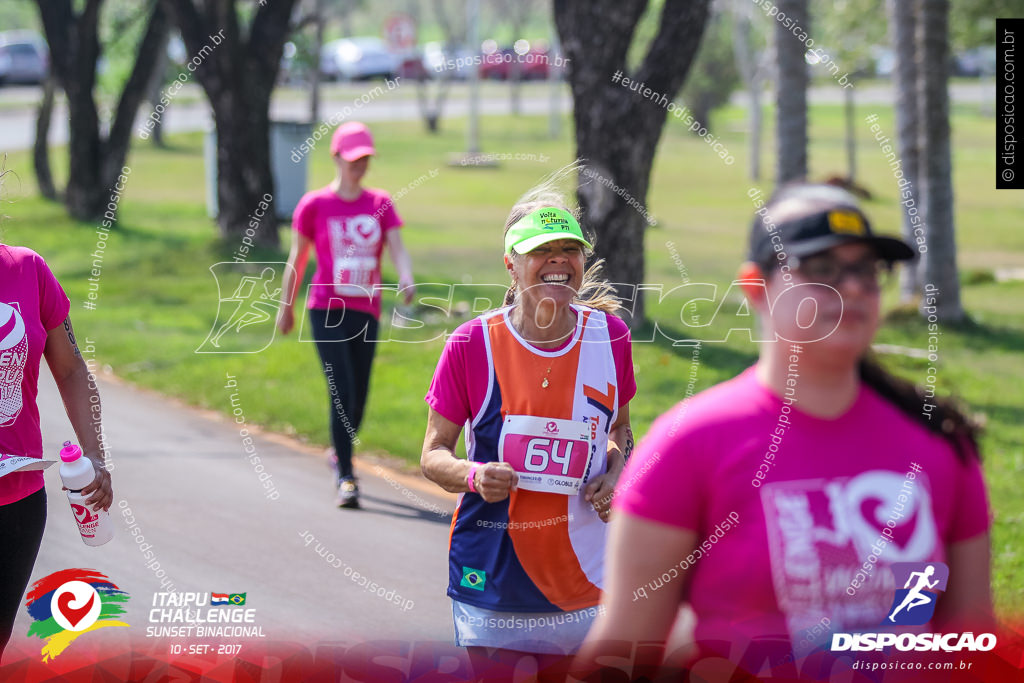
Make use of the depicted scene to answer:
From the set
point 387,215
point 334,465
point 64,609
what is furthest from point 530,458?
point 334,465

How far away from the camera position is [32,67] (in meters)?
44.5

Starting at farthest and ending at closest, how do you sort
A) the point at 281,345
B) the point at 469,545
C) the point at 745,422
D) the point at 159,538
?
the point at 281,345 < the point at 159,538 < the point at 469,545 < the point at 745,422

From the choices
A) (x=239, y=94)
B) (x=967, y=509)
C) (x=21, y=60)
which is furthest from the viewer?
(x=21, y=60)

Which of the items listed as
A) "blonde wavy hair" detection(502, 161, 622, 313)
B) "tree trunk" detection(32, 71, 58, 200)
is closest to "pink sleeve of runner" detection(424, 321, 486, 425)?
"blonde wavy hair" detection(502, 161, 622, 313)

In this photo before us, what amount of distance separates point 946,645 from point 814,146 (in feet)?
113

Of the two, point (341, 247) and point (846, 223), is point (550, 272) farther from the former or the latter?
point (341, 247)

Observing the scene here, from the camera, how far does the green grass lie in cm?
907

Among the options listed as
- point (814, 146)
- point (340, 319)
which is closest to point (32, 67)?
point (814, 146)

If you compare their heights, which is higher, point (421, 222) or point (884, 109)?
point (884, 109)

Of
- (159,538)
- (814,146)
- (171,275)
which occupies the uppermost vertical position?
(814,146)

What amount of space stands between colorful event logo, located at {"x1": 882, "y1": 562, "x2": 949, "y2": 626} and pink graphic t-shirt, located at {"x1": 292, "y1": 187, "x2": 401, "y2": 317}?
15.6 feet

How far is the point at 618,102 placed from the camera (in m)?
10.7

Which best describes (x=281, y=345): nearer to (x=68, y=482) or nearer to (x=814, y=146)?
(x=68, y=482)

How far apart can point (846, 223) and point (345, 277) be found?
191 inches
